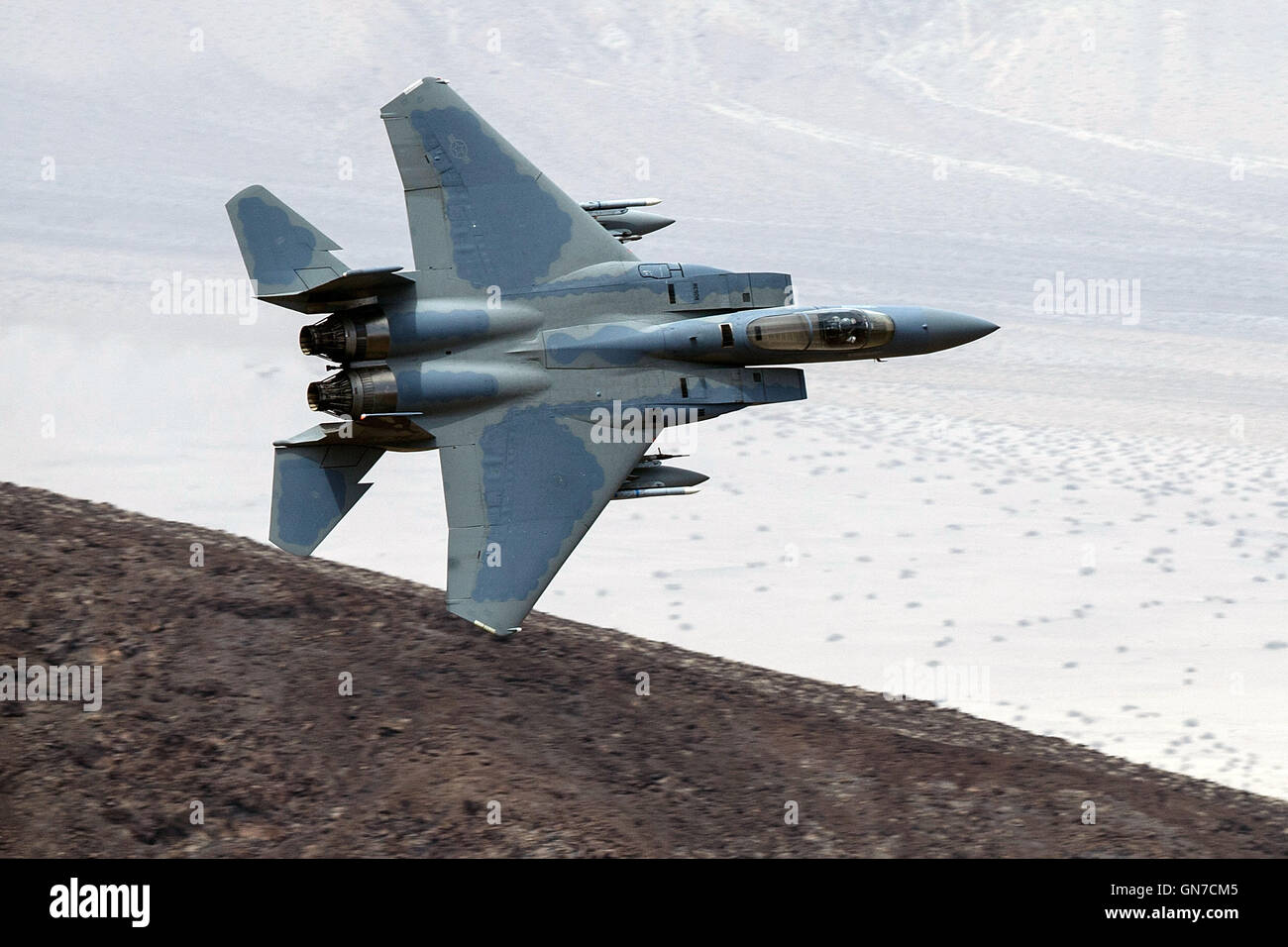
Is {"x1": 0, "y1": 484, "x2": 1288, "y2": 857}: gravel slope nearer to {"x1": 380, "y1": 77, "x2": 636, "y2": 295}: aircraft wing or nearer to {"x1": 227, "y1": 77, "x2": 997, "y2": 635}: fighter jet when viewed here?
{"x1": 227, "y1": 77, "x2": 997, "y2": 635}: fighter jet

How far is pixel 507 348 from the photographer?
21.7m

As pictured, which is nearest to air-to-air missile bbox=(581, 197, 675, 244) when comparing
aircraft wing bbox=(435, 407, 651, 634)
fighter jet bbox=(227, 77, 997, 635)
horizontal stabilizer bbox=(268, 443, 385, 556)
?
fighter jet bbox=(227, 77, 997, 635)

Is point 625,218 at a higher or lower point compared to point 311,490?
higher

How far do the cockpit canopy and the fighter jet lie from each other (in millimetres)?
29

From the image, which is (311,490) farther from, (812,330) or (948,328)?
(948,328)

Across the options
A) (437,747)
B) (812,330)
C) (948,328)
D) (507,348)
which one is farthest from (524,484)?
(948,328)

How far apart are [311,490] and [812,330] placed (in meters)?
7.54

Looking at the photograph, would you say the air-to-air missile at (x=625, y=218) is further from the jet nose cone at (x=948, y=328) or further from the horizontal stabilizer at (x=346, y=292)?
the jet nose cone at (x=948, y=328)

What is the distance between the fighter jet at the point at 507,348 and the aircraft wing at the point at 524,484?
2cm

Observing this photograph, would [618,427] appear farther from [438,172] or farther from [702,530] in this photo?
[702,530]

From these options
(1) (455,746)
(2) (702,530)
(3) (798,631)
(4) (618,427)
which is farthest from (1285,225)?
(1) (455,746)

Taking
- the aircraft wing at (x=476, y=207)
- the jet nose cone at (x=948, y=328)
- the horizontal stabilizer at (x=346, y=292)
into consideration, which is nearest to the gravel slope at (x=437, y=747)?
the horizontal stabilizer at (x=346, y=292)

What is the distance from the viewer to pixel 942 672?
86.3 ft

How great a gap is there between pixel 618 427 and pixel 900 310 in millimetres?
4597
